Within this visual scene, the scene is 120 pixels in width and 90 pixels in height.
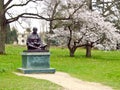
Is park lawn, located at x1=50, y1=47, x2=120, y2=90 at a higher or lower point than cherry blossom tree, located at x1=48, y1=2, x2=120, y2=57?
lower

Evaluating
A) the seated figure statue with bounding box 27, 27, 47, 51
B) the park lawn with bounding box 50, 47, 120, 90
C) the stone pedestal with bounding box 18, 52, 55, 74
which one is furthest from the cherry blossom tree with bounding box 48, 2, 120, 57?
the stone pedestal with bounding box 18, 52, 55, 74

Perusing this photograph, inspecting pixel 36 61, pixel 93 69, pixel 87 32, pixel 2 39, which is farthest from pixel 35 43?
pixel 87 32

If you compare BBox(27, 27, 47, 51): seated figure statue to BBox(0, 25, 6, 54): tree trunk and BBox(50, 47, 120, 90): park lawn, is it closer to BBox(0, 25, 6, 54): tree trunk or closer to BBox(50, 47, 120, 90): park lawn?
BBox(50, 47, 120, 90): park lawn

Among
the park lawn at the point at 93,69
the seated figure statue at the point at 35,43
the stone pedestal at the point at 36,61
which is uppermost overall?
the seated figure statue at the point at 35,43

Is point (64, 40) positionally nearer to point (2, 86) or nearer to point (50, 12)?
point (50, 12)

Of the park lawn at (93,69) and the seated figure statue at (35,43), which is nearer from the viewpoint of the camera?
the park lawn at (93,69)

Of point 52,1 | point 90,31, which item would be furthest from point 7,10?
point 90,31

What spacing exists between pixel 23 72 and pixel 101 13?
24552mm

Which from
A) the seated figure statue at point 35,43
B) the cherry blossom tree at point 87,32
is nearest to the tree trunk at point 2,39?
the cherry blossom tree at point 87,32

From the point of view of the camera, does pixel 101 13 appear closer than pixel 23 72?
No

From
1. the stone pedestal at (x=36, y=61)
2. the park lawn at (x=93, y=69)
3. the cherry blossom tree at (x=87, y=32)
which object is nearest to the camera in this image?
the park lawn at (x=93, y=69)

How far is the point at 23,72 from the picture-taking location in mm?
20328

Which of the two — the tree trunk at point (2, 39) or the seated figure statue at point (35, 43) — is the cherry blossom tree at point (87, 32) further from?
the seated figure statue at point (35, 43)

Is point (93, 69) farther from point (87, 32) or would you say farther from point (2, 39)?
point (87, 32)
